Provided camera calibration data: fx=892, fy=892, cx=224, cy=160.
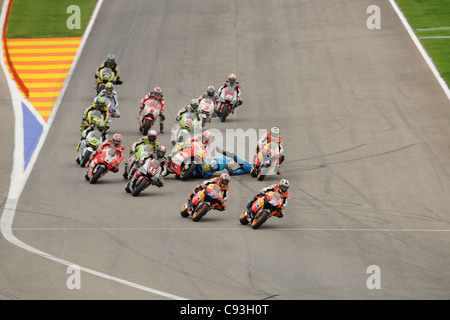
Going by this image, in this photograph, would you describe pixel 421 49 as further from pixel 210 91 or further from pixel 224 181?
pixel 224 181

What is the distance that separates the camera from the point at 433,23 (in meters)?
43.5

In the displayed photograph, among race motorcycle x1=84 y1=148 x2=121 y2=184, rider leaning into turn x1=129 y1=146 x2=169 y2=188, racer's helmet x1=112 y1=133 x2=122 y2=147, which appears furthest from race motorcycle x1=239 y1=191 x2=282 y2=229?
racer's helmet x1=112 y1=133 x2=122 y2=147

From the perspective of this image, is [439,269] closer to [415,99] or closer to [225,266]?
[225,266]

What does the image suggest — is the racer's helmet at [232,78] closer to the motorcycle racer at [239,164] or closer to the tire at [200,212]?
the motorcycle racer at [239,164]

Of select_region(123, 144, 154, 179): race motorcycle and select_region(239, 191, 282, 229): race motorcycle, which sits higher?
select_region(239, 191, 282, 229): race motorcycle

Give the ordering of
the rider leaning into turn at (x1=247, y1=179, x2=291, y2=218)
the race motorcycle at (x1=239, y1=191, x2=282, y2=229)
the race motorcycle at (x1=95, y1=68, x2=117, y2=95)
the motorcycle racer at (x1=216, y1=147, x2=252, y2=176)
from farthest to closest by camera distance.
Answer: the race motorcycle at (x1=95, y1=68, x2=117, y2=95)
the motorcycle racer at (x1=216, y1=147, x2=252, y2=176)
the rider leaning into turn at (x1=247, y1=179, x2=291, y2=218)
the race motorcycle at (x1=239, y1=191, x2=282, y2=229)

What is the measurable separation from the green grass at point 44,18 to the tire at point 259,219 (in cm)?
2256

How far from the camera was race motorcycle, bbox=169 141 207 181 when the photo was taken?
25812 mm

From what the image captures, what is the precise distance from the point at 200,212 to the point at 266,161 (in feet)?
15.2

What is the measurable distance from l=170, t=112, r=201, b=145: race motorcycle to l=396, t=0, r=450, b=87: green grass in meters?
12.2

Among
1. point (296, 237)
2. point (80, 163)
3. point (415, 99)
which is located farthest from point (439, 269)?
point (415, 99)

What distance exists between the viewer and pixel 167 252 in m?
19.9

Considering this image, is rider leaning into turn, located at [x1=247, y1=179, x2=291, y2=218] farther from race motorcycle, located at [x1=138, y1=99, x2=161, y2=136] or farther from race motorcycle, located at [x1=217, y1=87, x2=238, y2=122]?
race motorcycle, located at [x1=217, y1=87, x2=238, y2=122]

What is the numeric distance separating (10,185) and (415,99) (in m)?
16.5
